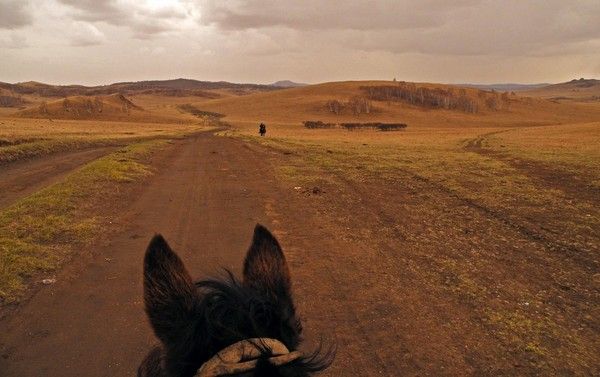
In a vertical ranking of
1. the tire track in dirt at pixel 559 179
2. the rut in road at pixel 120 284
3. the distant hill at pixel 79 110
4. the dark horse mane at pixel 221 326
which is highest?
the distant hill at pixel 79 110

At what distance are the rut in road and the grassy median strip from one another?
0.44m

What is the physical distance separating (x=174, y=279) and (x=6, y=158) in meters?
22.8

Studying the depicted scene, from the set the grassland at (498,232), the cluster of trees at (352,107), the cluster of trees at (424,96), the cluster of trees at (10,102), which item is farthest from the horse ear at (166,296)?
the cluster of trees at (10,102)

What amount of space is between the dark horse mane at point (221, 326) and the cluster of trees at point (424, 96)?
→ 134 metres

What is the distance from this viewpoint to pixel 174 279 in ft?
5.93

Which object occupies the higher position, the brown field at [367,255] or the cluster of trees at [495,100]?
the cluster of trees at [495,100]

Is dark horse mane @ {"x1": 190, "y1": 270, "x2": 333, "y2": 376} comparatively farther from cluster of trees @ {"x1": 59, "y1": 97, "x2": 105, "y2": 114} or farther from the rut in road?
cluster of trees @ {"x1": 59, "y1": 97, "x2": 105, "y2": 114}

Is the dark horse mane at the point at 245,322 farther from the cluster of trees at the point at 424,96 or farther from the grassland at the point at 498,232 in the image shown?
the cluster of trees at the point at 424,96

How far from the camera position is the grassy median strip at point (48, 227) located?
647 centimetres

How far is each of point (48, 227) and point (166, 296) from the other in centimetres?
816

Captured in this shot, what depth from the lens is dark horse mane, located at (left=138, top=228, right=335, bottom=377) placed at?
1665 millimetres

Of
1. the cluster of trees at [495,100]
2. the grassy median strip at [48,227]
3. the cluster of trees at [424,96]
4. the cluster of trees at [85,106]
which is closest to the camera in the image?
the grassy median strip at [48,227]

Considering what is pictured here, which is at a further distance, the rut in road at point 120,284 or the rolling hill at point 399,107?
the rolling hill at point 399,107

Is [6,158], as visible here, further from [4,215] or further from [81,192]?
[4,215]
